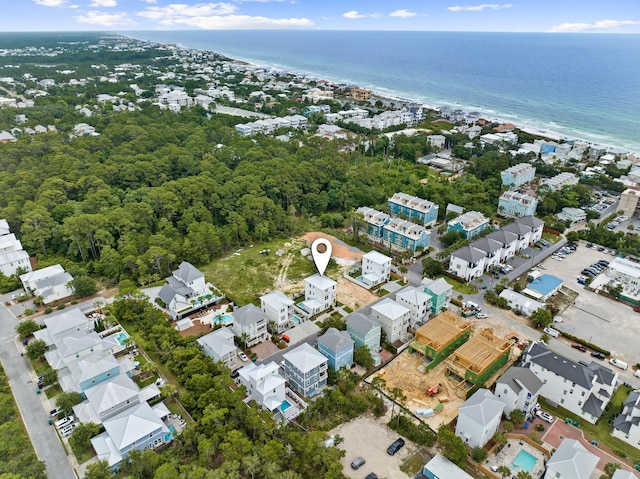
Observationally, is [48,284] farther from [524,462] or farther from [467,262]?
[524,462]

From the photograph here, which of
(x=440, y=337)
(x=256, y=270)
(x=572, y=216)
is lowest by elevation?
(x=572, y=216)

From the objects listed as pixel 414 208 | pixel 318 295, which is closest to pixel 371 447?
pixel 318 295

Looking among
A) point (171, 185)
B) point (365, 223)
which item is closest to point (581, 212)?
point (365, 223)

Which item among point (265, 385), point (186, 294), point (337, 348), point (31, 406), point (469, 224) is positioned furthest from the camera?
point (469, 224)

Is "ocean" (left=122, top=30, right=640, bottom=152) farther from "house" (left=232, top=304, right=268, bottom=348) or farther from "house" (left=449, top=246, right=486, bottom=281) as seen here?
"house" (left=232, top=304, right=268, bottom=348)

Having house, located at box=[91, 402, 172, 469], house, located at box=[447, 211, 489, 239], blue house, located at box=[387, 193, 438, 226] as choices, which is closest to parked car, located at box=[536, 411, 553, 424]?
house, located at box=[91, 402, 172, 469]

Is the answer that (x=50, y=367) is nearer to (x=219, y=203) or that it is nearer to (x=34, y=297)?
(x=34, y=297)

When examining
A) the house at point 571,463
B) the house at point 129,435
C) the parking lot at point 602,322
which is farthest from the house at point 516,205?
the house at point 129,435
